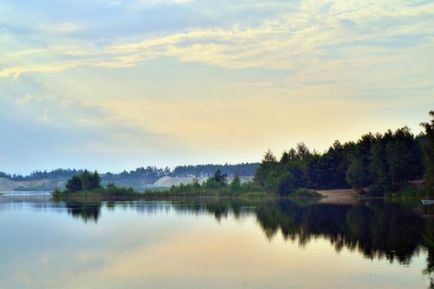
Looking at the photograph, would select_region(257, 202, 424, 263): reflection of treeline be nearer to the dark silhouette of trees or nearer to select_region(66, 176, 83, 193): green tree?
the dark silhouette of trees

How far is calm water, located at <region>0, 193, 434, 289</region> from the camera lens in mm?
19688

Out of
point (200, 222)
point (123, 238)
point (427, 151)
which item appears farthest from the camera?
point (427, 151)

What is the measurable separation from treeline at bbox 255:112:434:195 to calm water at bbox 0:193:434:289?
26.8 meters

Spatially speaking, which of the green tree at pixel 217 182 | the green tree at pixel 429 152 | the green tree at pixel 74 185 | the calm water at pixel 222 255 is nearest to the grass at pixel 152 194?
the green tree at pixel 74 185

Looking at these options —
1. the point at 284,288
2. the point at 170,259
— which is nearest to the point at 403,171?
the point at 170,259

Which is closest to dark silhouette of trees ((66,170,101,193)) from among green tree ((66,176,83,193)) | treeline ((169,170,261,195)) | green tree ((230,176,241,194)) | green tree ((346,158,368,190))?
green tree ((66,176,83,193))

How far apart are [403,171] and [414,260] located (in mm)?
59296

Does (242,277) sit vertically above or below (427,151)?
below

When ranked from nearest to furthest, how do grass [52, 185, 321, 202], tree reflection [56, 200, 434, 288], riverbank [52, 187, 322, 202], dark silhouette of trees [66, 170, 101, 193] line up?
1. tree reflection [56, 200, 434, 288]
2. riverbank [52, 187, 322, 202]
3. grass [52, 185, 321, 202]
4. dark silhouette of trees [66, 170, 101, 193]

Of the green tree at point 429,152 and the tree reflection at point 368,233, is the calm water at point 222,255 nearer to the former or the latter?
the tree reflection at point 368,233

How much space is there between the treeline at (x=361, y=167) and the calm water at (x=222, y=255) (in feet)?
88.0

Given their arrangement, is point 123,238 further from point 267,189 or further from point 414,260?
point 267,189

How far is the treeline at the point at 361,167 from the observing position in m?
79.6

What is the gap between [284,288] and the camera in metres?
18.2
